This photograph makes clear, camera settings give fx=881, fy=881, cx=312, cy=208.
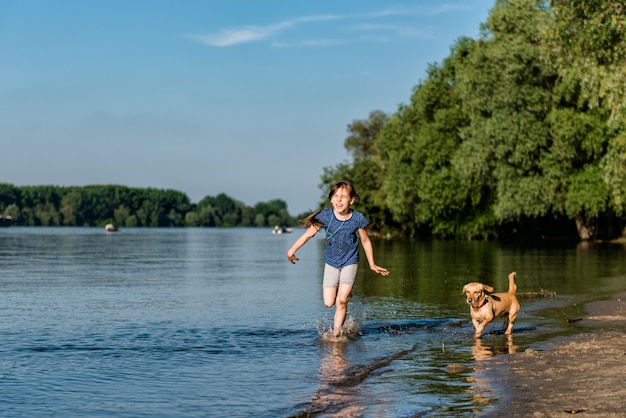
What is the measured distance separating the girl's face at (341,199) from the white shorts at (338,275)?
2.98 ft

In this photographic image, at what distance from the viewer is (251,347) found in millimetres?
12195

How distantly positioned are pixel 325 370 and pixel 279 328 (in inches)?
160

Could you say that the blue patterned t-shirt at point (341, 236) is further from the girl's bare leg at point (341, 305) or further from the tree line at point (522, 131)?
the tree line at point (522, 131)

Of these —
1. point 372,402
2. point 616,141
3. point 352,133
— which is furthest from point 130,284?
point 352,133

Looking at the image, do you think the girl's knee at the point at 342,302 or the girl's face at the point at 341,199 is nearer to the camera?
the girl's face at the point at 341,199

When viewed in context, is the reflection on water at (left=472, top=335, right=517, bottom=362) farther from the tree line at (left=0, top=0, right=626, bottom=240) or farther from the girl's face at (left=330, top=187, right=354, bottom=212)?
the tree line at (left=0, top=0, right=626, bottom=240)

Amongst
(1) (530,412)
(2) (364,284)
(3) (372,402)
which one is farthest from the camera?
(2) (364,284)

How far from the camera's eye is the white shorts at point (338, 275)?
13.1 m

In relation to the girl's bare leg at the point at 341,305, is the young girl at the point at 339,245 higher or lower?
higher

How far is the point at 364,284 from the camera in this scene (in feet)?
78.2

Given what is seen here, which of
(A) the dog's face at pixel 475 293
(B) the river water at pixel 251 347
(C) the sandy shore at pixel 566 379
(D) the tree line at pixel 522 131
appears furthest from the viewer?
(D) the tree line at pixel 522 131

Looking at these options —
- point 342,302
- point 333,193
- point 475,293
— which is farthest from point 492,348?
point 333,193

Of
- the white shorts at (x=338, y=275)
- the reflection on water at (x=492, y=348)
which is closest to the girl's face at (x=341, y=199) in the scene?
the white shorts at (x=338, y=275)

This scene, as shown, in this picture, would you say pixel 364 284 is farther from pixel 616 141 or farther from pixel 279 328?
pixel 616 141
